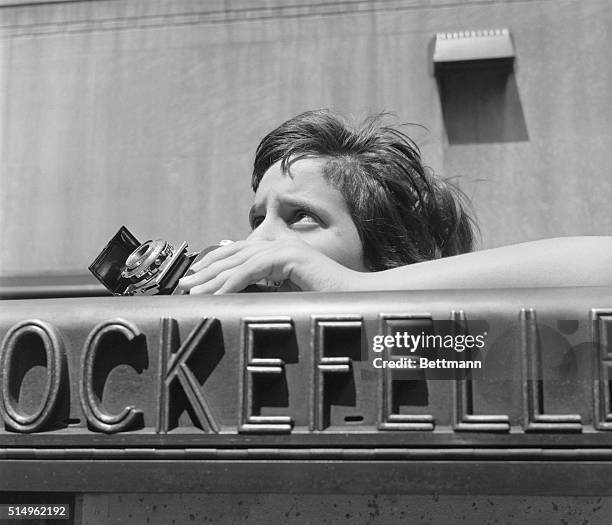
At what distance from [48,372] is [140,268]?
34 centimetres

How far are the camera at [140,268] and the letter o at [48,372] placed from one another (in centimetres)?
28

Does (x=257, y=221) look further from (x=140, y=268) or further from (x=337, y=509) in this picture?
(x=337, y=509)

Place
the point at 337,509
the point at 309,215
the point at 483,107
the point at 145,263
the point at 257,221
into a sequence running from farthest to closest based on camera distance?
1. the point at 483,107
2. the point at 257,221
3. the point at 309,215
4. the point at 145,263
5. the point at 337,509

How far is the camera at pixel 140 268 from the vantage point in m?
1.25

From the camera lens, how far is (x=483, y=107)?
3973 mm

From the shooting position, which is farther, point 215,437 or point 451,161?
point 451,161

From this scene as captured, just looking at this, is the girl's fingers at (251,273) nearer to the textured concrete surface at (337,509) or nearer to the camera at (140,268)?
the camera at (140,268)

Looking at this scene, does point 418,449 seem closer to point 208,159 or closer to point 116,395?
point 116,395

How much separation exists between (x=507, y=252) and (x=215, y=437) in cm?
46

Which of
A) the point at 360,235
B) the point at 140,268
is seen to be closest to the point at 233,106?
the point at 360,235

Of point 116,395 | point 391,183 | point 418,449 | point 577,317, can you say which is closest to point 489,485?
point 418,449

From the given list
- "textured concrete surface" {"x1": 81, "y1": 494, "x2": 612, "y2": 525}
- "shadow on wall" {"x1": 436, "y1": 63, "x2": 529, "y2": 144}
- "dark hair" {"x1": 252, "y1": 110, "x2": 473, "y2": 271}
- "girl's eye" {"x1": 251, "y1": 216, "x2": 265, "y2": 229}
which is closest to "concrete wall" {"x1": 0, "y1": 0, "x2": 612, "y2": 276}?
"shadow on wall" {"x1": 436, "y1": 63, "x2": 529, "y2": 144}

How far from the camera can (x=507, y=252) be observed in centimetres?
104

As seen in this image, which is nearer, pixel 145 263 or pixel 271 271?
pixel 271 271
